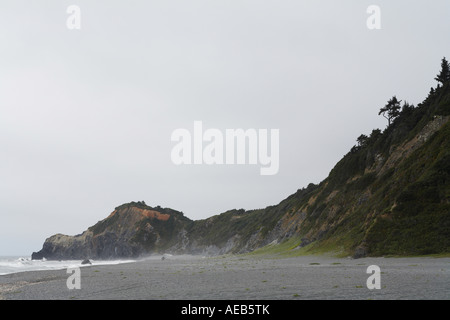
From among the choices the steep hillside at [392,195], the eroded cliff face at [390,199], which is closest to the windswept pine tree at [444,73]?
the steep hillside at [392,195]

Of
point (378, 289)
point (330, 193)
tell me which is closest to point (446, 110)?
point (330, 193)

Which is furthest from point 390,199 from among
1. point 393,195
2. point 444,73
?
point 444,73

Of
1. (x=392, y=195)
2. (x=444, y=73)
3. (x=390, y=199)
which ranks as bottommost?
(x=390, y=199)

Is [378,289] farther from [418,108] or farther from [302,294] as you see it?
[418,108]

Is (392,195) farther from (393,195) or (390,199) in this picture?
(390,199)

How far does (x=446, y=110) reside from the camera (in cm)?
6253

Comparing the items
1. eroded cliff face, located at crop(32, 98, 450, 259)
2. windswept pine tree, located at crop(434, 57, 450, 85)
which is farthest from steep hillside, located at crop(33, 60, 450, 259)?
windswept pine tree, located at crop(434, 57, 450, 85)

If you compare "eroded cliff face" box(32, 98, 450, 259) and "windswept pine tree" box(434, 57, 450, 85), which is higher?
"windswept pine tree" box(434, 57, 450, 85)

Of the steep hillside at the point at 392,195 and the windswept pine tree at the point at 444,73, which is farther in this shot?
the windswept pine tree at the point at 444,73

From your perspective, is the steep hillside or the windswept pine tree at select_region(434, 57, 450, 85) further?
the windswept pine tree at select_region(434, 57, 450, 85)

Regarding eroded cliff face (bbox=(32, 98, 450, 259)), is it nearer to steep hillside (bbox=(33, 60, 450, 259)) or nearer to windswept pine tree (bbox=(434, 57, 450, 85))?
steep hillside (bbox=(33, 60, 450, 259))

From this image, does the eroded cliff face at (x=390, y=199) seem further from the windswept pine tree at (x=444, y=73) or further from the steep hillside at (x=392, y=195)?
the windswept pine tree at (x=444, y=73)

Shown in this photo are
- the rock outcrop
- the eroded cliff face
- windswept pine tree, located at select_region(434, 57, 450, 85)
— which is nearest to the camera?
the eroded cliff face

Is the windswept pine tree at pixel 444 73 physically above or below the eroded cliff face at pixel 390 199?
above
